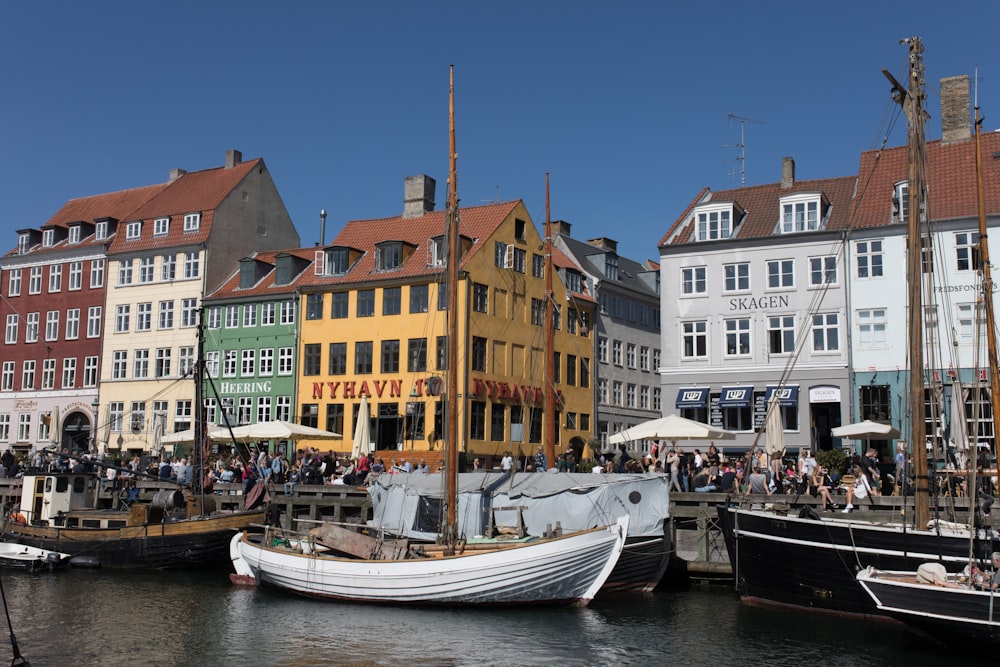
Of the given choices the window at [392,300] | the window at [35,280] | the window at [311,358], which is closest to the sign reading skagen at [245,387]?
the window at [311,358]

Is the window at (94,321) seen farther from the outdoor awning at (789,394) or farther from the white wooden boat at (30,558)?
the outdoor awning at (789,394)

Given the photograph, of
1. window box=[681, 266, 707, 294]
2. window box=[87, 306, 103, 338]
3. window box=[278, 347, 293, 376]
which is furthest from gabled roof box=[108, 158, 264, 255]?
window box=[681, 266, 707, 294]

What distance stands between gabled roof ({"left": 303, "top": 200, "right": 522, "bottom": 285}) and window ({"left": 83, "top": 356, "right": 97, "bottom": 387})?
15.5 metres

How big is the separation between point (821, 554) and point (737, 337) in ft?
84.8

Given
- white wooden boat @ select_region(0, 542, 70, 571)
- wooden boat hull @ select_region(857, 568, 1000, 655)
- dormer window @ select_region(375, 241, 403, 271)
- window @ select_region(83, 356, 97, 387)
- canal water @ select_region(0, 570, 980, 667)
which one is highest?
dormer window @ select_region(375, 241, 403, 271)

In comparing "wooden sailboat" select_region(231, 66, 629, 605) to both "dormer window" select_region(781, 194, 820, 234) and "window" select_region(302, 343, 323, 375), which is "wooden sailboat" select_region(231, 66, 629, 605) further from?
"window" select_region(302, 343, 323, 375)

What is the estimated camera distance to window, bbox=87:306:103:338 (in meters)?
63.6

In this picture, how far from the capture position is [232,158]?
66.2m

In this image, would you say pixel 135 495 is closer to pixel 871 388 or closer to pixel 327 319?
pixel 327 319

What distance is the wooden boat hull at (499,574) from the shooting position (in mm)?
24688

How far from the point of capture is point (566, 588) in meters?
25.1

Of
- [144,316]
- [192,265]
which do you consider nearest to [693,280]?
[192,265]

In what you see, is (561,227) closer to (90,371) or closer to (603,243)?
(603,243)

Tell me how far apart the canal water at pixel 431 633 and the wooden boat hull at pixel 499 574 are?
0.37 metres
